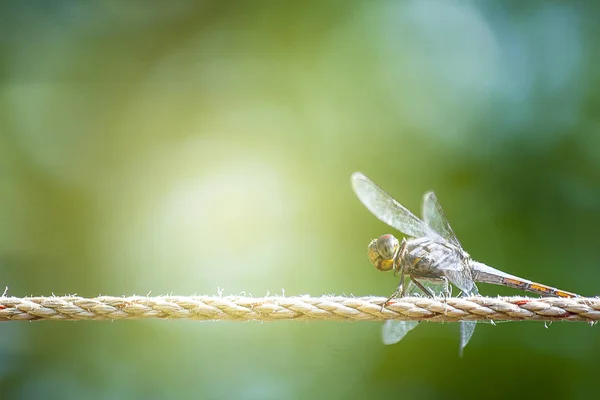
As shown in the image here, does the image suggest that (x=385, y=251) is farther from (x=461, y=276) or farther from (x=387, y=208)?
(x=461, y=276)

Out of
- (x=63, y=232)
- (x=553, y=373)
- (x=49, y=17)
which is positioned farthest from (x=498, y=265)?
(x=49, y=17)

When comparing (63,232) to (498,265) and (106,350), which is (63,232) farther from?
(498,265)

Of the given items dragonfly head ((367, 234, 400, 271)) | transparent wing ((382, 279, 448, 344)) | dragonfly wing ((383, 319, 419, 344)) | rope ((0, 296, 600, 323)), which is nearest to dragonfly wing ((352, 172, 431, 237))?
dragonfly head ((367, 234, 400, 271))

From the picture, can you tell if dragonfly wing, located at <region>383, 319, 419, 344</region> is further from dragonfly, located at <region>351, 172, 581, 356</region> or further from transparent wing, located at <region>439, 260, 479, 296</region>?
transparent wing, located at <region>439, 260, 479, 296</region>

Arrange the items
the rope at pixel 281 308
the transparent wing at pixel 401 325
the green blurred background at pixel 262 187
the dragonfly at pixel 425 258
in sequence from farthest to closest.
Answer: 1. the green blurred background at pixel 262 187
2. the transparent wing at pixel 401 325
3. the dragonfly at pixel 425 258
4. the rope at pixel 281 308

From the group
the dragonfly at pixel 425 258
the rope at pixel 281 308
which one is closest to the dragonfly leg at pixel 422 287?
the dragonfly at pixel 425 258

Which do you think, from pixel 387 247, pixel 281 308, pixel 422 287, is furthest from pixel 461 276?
pixel 281 308

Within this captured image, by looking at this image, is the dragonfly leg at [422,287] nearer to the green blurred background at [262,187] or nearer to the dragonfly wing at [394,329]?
the dragonfly wing at [394,329]
